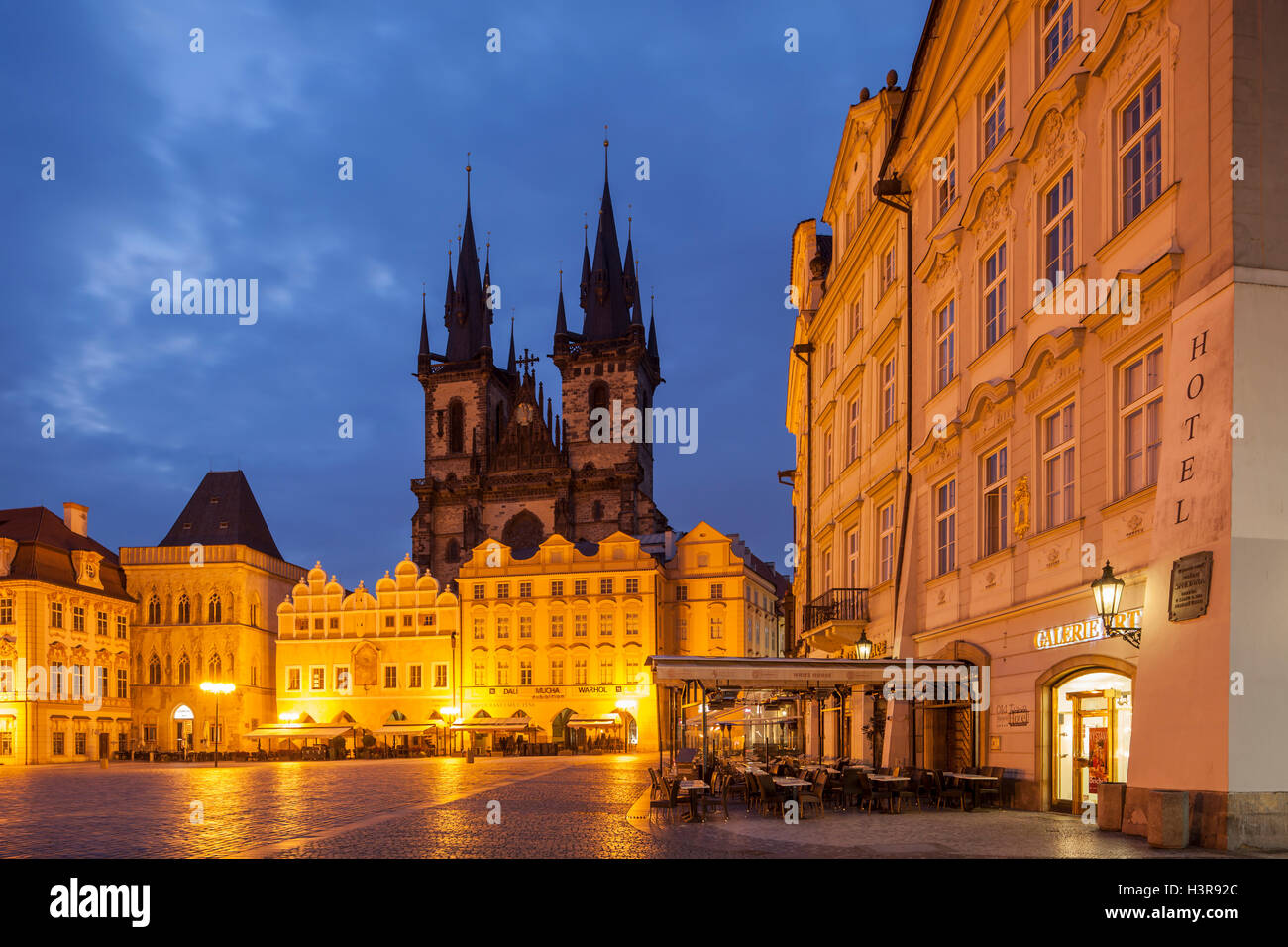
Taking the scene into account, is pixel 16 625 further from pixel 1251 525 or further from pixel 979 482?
pixel 1251 525

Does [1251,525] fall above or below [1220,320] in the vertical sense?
below

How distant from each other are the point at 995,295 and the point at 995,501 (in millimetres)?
3290

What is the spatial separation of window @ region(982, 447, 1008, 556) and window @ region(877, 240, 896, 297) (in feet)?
23.8

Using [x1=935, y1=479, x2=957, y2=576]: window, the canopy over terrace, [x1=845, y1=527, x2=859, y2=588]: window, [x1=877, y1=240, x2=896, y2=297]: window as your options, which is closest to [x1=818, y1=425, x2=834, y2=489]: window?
[x1=845, y1=527, x2=859, y2=588]: window

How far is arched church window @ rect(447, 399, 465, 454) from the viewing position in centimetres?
9088

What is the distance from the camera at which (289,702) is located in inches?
2849

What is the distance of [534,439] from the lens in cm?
8938

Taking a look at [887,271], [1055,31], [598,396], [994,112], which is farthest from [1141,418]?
[598,396]

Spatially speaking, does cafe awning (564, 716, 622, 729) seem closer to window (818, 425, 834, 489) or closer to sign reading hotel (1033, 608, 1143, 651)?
window (818, 425, 834, 489)

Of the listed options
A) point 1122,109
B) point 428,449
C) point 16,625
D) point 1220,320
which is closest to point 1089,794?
point 1220,320

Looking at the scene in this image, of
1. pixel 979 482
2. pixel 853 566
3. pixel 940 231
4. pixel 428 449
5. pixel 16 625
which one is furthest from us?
pixel 428 449

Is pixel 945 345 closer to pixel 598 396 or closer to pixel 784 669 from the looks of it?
pixel 784 669

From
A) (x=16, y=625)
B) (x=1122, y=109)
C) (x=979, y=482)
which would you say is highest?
(x=1122, y=109)
